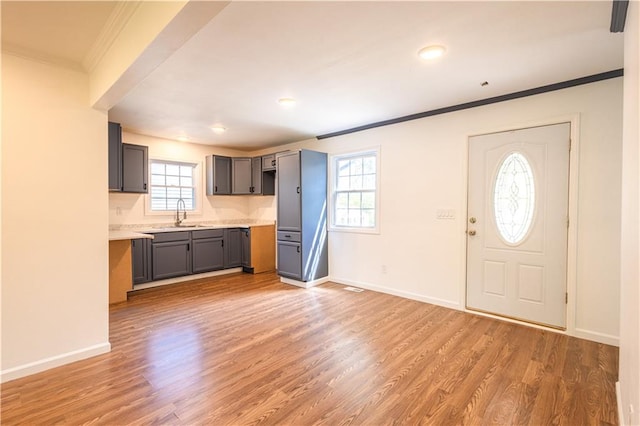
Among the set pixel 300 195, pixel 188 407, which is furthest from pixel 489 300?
pixel 188 407

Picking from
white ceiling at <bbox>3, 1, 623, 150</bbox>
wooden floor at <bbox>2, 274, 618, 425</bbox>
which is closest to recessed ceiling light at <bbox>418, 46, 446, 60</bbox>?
white ceiling at <bbox>3, 1, 623, 150</bbox>

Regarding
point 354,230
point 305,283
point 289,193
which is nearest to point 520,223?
point 354,230

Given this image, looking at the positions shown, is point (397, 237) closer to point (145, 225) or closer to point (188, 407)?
point (188, 407)

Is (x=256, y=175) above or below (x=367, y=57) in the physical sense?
below

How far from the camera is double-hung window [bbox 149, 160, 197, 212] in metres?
5.16

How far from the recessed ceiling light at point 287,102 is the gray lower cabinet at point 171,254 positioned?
110 inches

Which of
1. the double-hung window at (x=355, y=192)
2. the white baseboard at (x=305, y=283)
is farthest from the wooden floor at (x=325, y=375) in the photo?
the double-hung window at (x=355, y=192)

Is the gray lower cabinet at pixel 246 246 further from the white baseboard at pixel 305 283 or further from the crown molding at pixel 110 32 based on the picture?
the crown molding at pixel 110 32

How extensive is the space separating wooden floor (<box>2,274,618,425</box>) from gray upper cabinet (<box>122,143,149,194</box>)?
6.40 ft

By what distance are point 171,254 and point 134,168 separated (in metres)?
1.41

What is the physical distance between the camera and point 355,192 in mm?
4637

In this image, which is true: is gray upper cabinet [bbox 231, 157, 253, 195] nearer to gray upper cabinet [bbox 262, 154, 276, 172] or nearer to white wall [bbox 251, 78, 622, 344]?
gray upper cabinet [bbox 262, 154, 276, 172]

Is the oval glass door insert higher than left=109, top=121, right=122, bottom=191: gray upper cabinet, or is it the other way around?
left=109, top=121, right=122, bottom=191: gray upper cabinet

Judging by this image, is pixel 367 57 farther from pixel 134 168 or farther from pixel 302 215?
pixel 134 168
